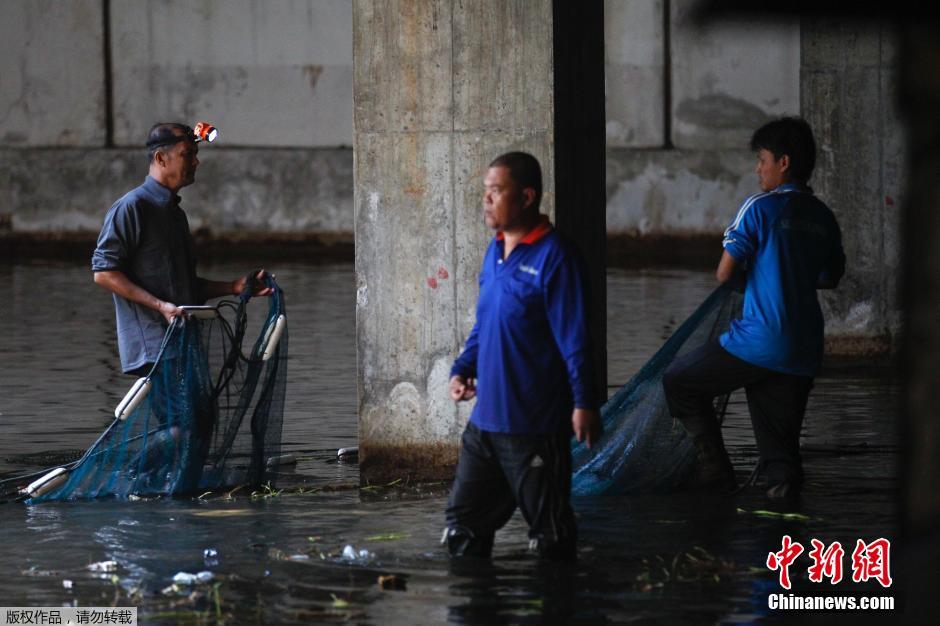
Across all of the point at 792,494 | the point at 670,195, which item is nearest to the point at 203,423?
the point at 792,494

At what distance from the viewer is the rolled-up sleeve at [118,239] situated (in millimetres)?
8969

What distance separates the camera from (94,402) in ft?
41.3

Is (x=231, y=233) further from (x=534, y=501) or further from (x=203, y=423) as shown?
(x=534, y=501)

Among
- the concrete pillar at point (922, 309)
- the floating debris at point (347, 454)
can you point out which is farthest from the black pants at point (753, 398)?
the concrete pillar at point (922, 309)

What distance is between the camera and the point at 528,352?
709 cm

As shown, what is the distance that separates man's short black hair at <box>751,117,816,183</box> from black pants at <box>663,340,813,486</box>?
0.93 m

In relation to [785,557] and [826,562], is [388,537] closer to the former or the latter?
[785,557]

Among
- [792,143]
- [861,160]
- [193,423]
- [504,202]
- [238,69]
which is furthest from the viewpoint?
[238,69]

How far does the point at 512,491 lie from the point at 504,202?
1.15 m

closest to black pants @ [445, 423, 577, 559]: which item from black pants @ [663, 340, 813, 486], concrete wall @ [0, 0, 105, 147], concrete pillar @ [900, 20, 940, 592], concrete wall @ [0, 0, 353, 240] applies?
black pants @ [663, 340, 813, 486]

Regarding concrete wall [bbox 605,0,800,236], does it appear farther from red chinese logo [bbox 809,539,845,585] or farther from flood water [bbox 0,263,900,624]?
red chinese logo [bbox 809,539,845,585]

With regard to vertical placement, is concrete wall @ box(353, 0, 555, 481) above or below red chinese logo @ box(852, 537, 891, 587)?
above

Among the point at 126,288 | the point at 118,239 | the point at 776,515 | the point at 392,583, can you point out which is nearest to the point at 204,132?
the point at 118,239

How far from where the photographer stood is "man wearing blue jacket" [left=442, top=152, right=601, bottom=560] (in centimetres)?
701
